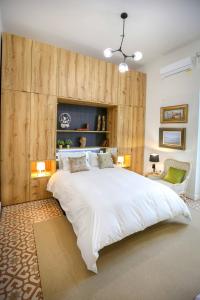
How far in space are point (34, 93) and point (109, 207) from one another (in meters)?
2.60

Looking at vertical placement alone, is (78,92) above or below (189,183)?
above

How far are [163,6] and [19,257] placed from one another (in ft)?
12.6

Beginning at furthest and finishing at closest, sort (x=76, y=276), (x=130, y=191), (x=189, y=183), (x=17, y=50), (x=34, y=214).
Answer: (x=189, y=183), (x=17, y=50), (x=34, y=214), (x=130, y=191), (x=76, y=276)

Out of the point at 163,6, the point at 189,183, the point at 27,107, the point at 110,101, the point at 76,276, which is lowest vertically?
the point at 76,276

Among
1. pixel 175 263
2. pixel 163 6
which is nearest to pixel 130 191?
pixel 175 263

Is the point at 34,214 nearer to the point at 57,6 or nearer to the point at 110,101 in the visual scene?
the point at 110,101

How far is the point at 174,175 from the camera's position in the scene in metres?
3.64

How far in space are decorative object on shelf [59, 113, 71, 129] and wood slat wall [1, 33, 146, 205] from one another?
0.54 metres

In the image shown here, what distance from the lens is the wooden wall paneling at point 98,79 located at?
396 centimetres

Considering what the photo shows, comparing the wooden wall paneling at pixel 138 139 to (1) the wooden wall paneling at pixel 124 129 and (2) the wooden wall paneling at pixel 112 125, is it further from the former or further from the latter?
(2) the wooden wall paneling at pixel 112 125

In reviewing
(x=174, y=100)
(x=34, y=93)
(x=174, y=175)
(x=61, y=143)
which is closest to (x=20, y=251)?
(x=61, y=143)

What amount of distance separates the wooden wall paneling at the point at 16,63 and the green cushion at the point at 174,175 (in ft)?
10.9

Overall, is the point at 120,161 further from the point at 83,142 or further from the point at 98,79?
the point at 98,79

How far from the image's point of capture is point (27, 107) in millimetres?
3332
